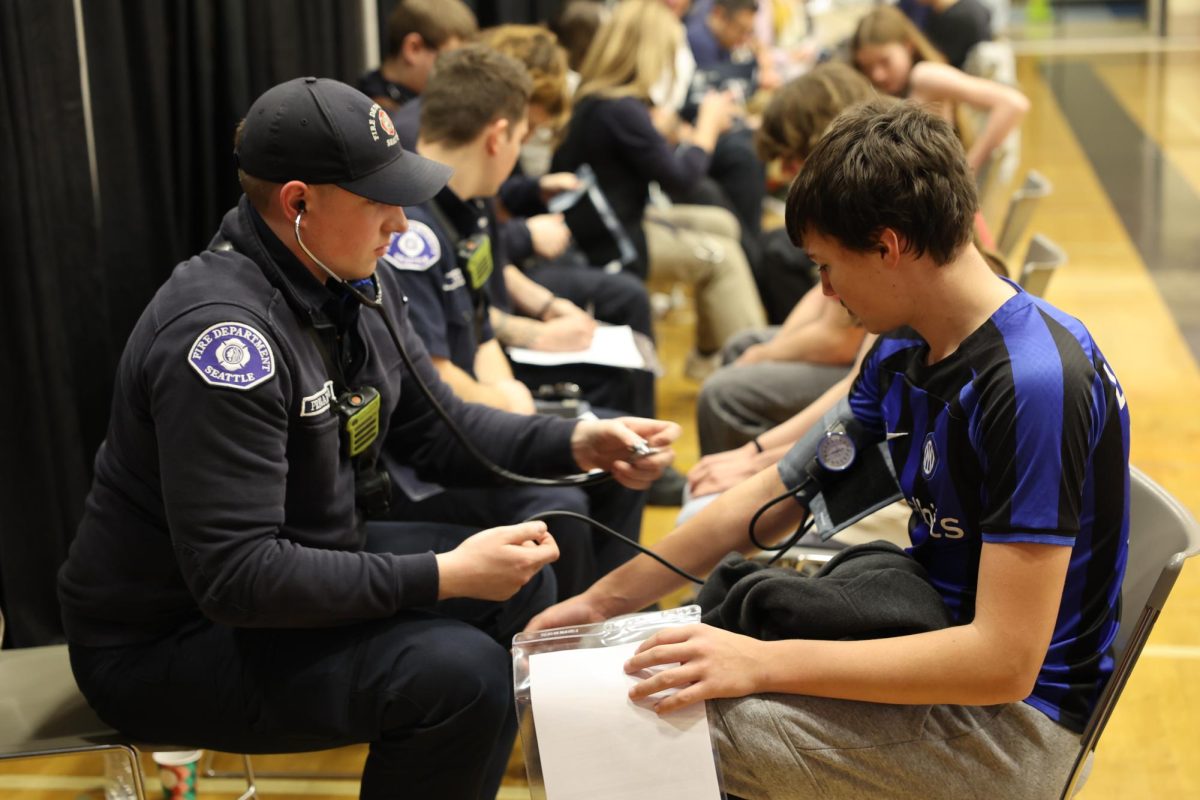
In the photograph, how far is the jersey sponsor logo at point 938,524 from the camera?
1.57 metres

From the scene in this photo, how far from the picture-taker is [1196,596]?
10.7ft

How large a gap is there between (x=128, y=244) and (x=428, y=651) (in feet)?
4.93

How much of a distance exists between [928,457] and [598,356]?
5.86 ft

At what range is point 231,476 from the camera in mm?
1604

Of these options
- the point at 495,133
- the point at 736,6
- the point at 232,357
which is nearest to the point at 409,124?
the point at 495,133

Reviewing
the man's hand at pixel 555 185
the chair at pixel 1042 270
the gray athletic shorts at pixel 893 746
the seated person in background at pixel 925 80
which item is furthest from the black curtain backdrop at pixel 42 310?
the seated person in background at pixel 925 80

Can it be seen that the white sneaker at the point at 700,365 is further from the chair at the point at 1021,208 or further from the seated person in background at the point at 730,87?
the chair at the point at 1021,208

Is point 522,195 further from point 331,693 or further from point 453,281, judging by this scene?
point 331,693

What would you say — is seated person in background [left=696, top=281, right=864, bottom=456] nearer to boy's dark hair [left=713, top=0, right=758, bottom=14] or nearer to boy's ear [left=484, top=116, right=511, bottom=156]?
boy's ear [left=484, top=116, right=511, bottom=156]

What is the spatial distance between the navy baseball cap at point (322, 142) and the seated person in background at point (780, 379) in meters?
1.50

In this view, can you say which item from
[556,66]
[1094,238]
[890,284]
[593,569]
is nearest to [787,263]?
[556,66]

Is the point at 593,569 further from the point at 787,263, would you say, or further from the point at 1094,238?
the point at 1094,238

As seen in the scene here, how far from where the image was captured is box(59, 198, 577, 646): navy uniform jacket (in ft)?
5.24

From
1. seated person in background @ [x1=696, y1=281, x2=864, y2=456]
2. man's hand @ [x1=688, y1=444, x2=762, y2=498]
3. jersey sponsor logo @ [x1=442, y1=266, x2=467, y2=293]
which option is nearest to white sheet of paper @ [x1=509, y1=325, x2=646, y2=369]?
seated person in background @ [x1=696, y1=281, x2=864, y2=456]
